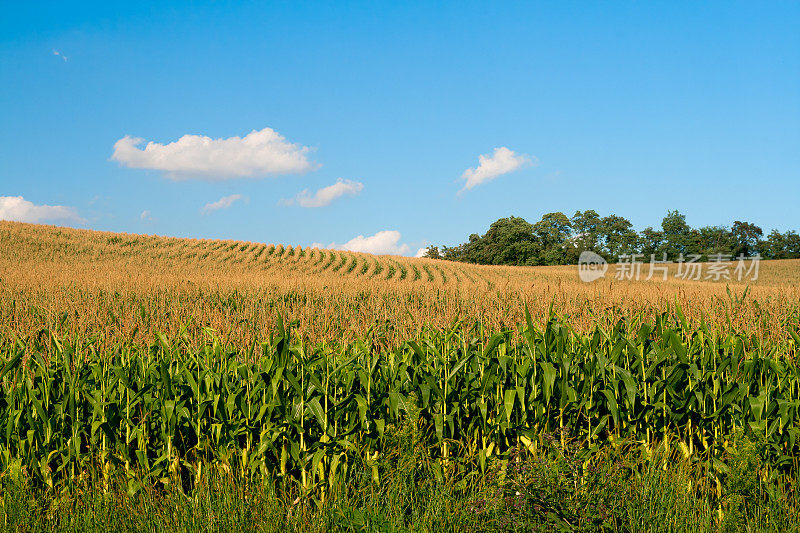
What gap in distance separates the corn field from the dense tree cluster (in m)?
70.1

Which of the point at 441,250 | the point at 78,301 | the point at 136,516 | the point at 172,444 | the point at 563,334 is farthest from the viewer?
the point at 441,250

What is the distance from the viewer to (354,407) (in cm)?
376

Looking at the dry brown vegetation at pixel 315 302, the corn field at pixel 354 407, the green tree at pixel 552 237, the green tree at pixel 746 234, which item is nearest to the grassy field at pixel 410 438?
the corn field at pixel 354 407

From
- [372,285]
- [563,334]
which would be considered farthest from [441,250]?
[563,334]

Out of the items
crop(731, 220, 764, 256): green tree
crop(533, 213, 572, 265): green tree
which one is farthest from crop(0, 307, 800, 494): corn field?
crop(731, 220, 764, 256): green tree

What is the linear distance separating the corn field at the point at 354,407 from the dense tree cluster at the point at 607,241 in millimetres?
70053

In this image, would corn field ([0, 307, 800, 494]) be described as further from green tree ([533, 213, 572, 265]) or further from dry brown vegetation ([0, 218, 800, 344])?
green tree ([533, 213, 572, 265])

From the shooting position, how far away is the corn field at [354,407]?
11.9ft

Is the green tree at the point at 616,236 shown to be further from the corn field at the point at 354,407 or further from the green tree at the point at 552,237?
the corn field at the point at 354,407

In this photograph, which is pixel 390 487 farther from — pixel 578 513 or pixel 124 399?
pixel 124 399

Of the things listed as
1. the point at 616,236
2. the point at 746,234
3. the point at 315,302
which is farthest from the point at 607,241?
the point at 315,302

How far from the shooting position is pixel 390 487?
3.28 metres

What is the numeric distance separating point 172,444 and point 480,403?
2.52 meters

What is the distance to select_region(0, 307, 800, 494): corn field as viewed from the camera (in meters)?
3.64
